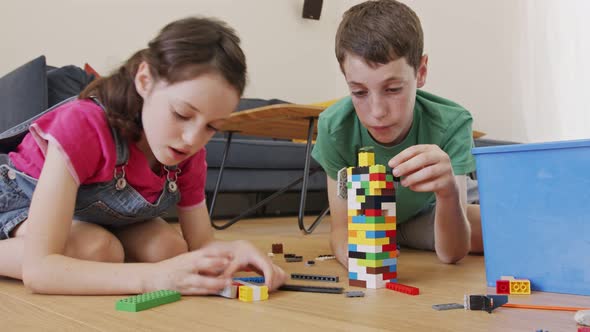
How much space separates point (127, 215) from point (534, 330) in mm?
863

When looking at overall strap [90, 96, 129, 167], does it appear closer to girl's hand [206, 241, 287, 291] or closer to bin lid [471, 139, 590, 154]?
girl's hand [206, 241, 287, 291]

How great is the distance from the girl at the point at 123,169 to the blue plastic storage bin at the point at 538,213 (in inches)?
16.9

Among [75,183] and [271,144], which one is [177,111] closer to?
[75,183]

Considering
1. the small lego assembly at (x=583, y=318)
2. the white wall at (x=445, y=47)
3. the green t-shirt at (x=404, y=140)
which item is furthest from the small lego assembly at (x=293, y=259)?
the white wall at (x=445, y=47)

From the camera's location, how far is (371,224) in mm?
1022

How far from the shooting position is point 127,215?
4.02 ft

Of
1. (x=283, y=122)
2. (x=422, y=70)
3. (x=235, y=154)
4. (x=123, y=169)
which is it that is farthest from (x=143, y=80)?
(x=235, y=154)

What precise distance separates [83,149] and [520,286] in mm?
849

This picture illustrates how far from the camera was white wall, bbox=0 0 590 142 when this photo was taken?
345cm

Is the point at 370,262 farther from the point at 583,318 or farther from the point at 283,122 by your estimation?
the point at 283,122

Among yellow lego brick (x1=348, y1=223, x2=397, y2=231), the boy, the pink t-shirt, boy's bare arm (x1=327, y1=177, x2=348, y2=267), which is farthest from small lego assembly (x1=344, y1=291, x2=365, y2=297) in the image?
the pink t-shirt

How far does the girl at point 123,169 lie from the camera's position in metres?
0.96

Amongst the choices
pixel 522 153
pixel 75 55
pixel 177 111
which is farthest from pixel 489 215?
pixel 75 55

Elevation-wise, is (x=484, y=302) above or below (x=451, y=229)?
below
